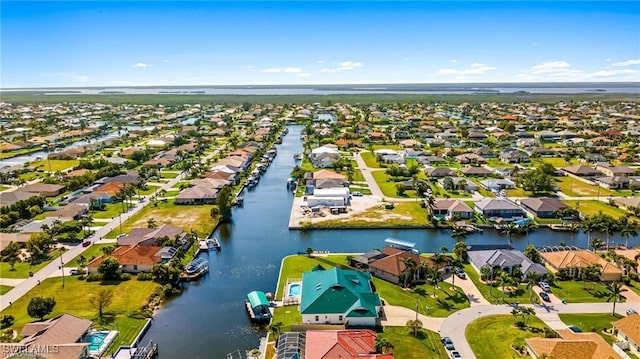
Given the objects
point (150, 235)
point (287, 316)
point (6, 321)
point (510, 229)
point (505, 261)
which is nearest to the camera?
point (6, 321)

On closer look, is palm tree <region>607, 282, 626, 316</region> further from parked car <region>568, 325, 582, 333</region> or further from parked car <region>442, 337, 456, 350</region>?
parked car <region>442, 337, 456, 350</region>

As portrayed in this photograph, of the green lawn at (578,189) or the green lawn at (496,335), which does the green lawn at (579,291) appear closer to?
the green lawn at (496,335)

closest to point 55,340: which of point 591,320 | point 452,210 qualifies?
point 591,320

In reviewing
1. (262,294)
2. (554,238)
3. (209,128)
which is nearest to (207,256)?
(262,294)

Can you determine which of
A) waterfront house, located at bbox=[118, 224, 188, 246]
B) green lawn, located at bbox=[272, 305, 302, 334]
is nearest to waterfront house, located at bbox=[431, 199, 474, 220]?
green lawn, located at bbox=[272, 305, 302, 334]

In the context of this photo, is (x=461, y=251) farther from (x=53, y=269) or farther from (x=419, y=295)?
(x=53, y=269)

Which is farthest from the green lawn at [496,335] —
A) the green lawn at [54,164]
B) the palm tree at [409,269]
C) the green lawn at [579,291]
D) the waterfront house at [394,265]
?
the green lawn at [54,164]

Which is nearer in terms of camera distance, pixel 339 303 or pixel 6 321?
pixel 6 321

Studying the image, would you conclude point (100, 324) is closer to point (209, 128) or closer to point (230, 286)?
point (230, 286)
